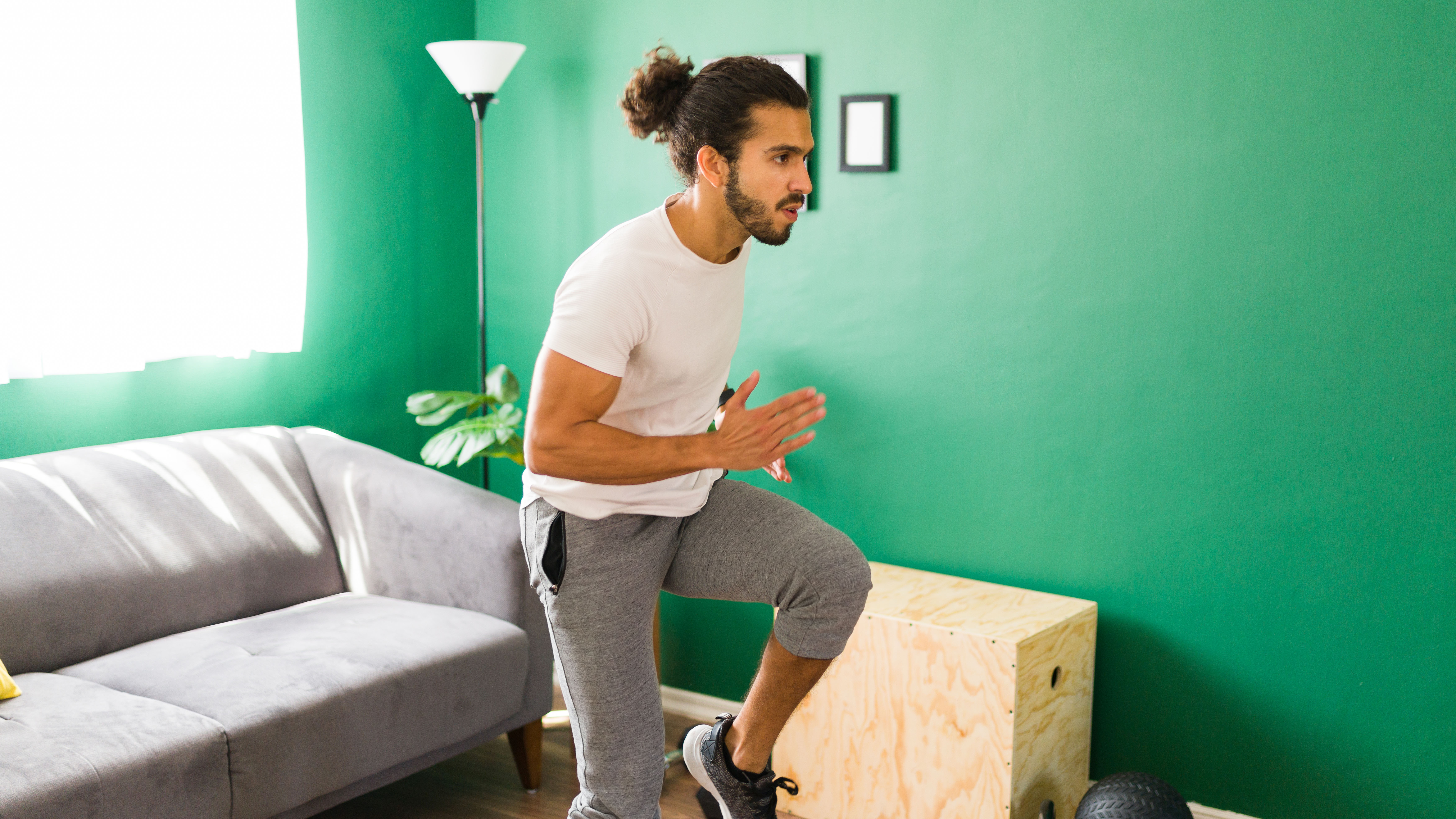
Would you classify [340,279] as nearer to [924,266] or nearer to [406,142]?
[406,142]

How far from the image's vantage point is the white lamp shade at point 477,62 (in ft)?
9.89

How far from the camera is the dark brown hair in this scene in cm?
173

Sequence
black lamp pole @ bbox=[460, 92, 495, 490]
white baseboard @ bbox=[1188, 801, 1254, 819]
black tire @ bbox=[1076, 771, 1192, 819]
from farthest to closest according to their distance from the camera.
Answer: black lamp pole @ bbox=[460, 92, 495, 490], white baseboard @ bbox=[1188, 801, 1254, 819], black tire @ bbox=[1076, 771, 1192, 819]

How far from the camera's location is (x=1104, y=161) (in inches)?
99.3

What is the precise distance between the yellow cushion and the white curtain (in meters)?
0.73

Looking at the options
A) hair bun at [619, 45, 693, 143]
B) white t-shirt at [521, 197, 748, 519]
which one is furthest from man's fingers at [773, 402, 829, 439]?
hair bun at [619, 45, 693, 143]

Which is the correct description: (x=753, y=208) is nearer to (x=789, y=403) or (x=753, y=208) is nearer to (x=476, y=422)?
(x=789, y=403)

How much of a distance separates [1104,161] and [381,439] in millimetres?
2159

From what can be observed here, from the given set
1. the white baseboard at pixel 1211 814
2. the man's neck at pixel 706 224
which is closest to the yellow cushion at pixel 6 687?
the man's neck at pixel 706 224

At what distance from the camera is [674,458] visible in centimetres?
162

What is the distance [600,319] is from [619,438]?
0.17 metres

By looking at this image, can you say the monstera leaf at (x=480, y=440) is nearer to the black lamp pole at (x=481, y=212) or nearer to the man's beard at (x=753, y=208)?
the black lamp pole at (x=481, y=212)

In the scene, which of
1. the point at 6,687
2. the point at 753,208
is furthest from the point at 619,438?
the point at 6,687

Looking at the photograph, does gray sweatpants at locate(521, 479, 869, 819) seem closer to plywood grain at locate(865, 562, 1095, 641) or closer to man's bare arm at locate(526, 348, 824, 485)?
man's bare arm at locate(526, 348, 824, 485)
